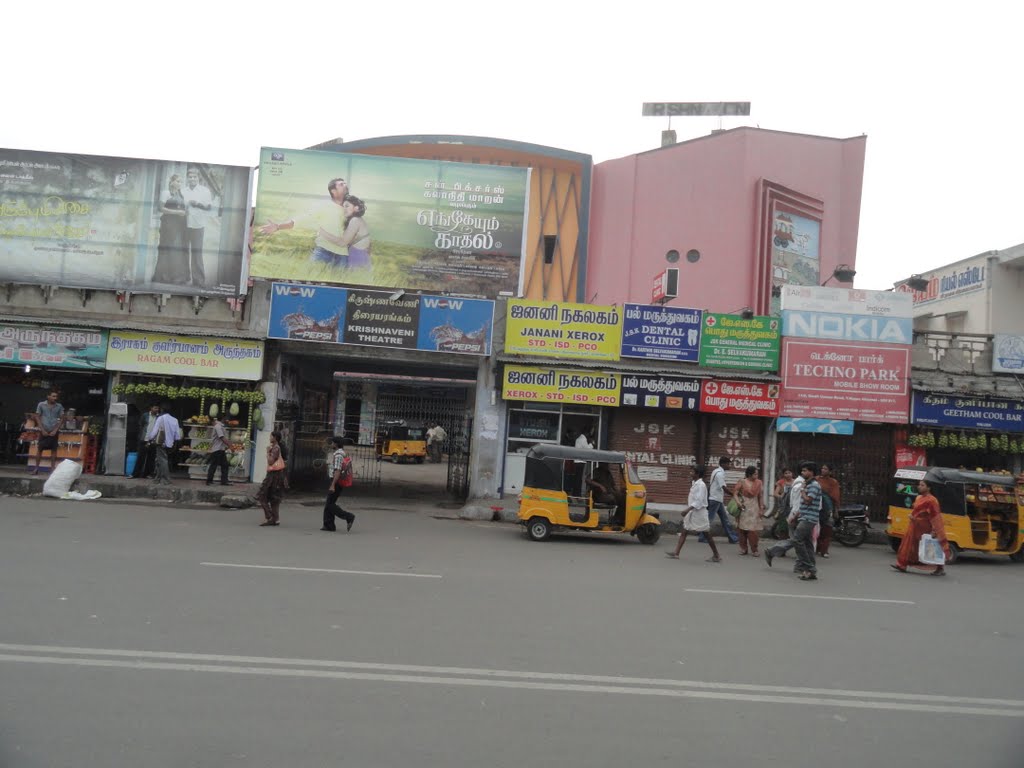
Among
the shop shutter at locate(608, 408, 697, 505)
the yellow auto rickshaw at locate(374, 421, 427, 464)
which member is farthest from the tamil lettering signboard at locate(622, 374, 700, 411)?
the yellow auto rickshaw at locate(374, 421, 427, 464)

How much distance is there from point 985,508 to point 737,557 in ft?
18.5

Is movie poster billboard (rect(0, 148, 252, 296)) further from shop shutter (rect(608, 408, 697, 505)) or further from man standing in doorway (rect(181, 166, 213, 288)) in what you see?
shop shutter (rect(608, 408, 697, 505))

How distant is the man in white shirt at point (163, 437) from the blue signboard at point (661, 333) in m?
10.2

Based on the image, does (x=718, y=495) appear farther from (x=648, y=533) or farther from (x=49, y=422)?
(x=49, y=422)

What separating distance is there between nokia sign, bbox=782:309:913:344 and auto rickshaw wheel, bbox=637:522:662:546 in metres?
7.30

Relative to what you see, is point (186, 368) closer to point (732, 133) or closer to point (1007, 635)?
point (1007, 635)

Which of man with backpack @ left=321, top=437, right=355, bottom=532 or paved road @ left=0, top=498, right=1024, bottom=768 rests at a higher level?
man with backpack @ left=321, top=437, right=355, bottom=532

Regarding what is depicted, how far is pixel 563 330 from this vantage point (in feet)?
61.0

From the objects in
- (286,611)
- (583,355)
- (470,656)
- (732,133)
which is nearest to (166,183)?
(583,355)

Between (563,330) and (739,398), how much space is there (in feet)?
14.9

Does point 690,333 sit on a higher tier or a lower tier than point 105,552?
higher

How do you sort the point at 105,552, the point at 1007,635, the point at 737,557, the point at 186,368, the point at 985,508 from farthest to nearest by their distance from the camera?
the point at 186,368
the point at 985,508
the point at 737,557
the point at 105,552
the point at 1007,635

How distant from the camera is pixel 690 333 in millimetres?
18719

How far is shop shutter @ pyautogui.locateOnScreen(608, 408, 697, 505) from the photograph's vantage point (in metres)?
19.1
